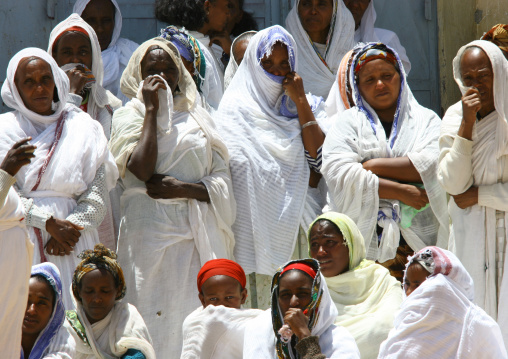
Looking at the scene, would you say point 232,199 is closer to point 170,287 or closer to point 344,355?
point 170,287

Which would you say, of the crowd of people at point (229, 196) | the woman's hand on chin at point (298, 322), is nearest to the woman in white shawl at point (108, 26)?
the crowd of people at point (229, 196)

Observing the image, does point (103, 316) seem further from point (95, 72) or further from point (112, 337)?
point (95, 72)

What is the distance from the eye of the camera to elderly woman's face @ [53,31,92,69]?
6.83 m

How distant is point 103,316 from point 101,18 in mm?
3288

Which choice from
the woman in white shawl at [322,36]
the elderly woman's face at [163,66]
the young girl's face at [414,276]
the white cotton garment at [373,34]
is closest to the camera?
the young girl's face at [414,276]

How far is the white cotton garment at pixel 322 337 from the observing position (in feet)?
14.5

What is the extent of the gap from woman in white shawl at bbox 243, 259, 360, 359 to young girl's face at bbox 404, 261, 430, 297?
13.7 inches

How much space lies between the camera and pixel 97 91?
671 cm

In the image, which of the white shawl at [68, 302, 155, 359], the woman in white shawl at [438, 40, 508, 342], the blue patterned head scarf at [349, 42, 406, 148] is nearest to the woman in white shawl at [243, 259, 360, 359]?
the white shawl at [68, 302, 155, 359]

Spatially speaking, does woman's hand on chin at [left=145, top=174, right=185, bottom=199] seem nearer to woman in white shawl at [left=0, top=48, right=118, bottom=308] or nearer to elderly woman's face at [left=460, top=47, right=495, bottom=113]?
woman in white shawl at [left=0, top=48, right=118, bottom=308]

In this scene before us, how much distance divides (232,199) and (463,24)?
3.24 m

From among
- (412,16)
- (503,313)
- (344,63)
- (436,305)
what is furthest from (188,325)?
(412,16)

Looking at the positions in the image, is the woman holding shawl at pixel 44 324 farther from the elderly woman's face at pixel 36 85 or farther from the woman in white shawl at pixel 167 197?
the elderly woman's face at pixel 36 85

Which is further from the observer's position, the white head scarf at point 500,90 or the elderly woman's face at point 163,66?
Result: the elderly woman's face at point 163,66
